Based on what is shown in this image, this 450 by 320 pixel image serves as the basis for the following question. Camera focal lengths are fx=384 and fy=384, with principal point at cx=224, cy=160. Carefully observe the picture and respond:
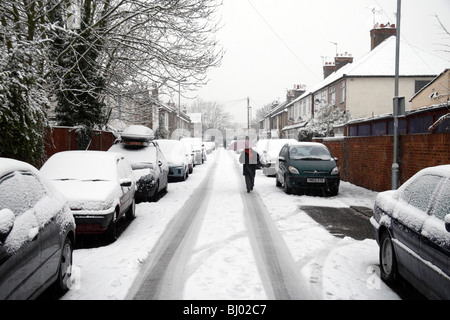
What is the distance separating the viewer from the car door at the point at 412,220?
394cm

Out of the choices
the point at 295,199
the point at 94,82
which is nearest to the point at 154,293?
the point at 295,199

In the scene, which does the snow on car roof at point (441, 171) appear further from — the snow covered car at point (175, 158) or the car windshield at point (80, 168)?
the snow covered car at point (175, 158)

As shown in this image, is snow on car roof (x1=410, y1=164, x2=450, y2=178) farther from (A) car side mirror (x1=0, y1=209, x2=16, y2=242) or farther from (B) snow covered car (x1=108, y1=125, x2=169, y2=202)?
(B) snow covered car (x1=108, y1=125, x2=169, y2=202)

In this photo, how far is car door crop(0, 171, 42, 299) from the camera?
2951 millimetres

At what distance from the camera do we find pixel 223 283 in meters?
4.63

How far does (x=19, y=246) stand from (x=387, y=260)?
414 cm

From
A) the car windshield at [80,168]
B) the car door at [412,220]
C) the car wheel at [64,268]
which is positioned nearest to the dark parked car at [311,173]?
the car windshield at [80,168]

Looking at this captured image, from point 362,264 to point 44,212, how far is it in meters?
4.29

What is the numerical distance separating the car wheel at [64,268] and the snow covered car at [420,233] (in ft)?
12.4

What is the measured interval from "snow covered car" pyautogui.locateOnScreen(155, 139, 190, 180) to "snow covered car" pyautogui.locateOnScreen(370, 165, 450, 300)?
12.3 meters

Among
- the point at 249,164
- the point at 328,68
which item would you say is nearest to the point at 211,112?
the point at 328,68

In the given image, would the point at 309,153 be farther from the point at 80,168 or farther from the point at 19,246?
the point at 19,246

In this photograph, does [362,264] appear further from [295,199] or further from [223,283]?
[295,199]

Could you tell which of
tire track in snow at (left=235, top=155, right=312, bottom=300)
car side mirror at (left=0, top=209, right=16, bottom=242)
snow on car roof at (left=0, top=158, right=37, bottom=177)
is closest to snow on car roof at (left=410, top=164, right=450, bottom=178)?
tire track in snow at (left=235, top=155, right=312, bottom=300)
